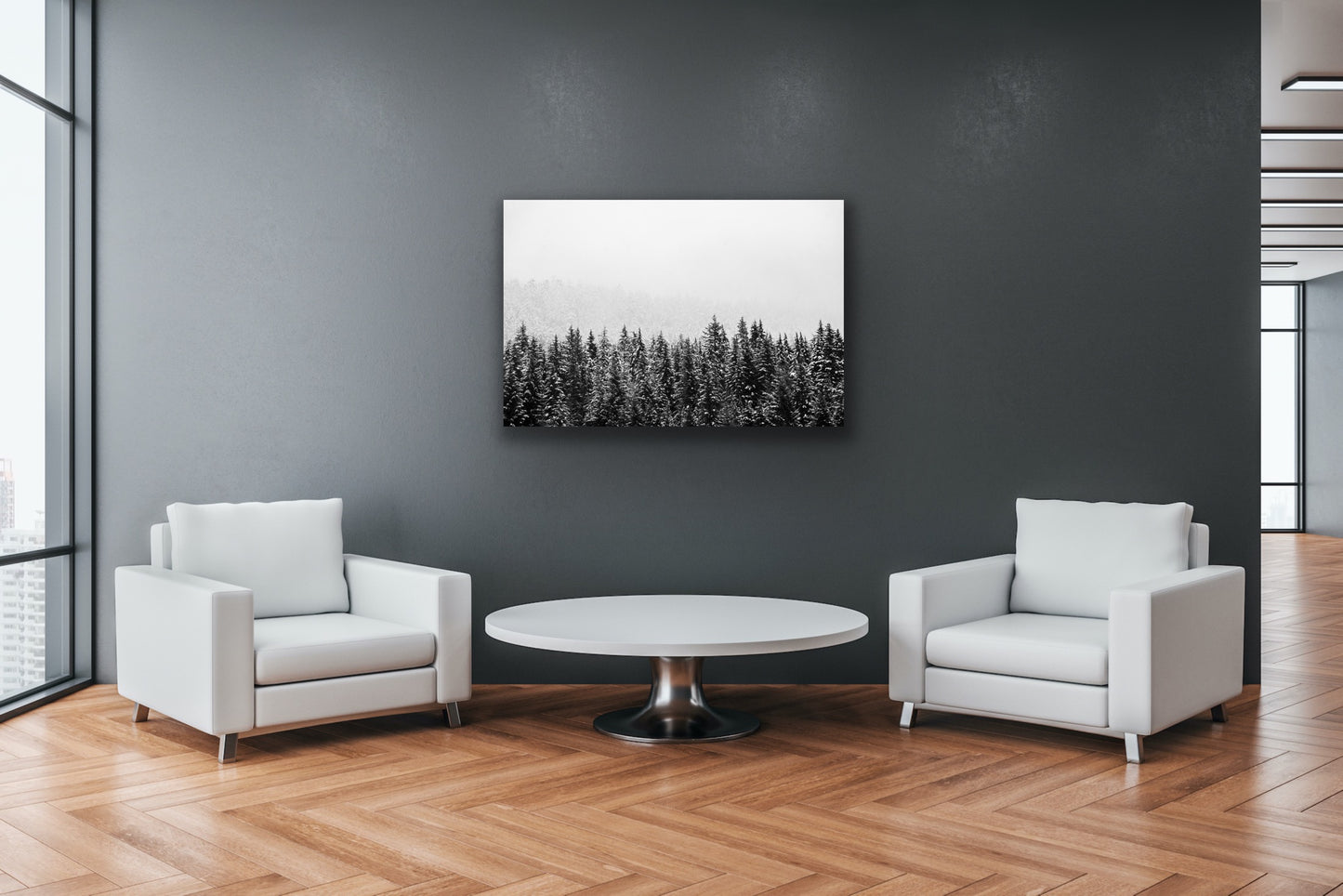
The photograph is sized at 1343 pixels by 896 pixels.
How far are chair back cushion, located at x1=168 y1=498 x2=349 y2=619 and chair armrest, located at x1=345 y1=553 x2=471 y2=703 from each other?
0.31 metres

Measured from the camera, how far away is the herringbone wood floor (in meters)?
2.87

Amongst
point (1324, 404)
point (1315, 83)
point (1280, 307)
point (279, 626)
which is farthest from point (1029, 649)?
point (1280, 307)

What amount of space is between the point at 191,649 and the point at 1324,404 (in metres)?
13.0

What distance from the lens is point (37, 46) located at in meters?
4.95

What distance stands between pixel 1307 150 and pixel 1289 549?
5.21 metres

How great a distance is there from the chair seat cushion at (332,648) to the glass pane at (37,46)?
2449 mm

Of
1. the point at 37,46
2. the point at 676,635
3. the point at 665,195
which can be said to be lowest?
the point at 676,635

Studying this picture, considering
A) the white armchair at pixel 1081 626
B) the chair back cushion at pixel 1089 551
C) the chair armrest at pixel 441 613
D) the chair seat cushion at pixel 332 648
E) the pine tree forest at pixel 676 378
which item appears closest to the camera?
the white armchair at pixel 1081 626

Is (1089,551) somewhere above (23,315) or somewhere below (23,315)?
below

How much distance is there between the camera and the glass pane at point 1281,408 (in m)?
13.6

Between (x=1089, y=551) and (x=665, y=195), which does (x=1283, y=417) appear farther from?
(x=665, y=195)

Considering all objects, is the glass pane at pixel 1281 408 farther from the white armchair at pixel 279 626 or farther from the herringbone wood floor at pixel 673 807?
the white armchair at pixel 279 626

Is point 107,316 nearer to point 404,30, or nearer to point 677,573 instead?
point 404,30

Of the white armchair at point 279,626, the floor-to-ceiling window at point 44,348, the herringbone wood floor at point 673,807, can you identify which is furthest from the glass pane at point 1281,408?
the floor-to-ceiling window at point 44,348
